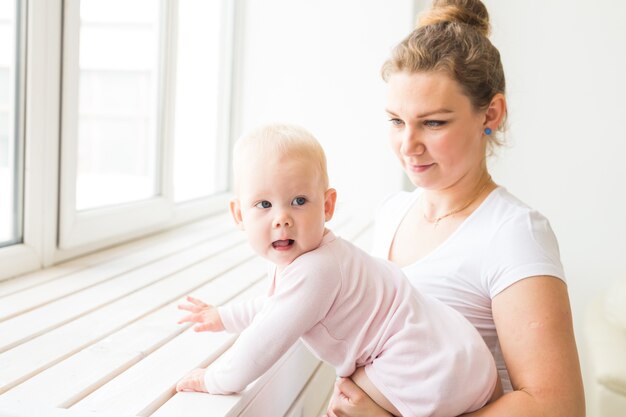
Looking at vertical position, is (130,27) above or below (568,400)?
above

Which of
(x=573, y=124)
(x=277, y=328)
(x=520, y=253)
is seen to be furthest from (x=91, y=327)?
(x=573, y=124)

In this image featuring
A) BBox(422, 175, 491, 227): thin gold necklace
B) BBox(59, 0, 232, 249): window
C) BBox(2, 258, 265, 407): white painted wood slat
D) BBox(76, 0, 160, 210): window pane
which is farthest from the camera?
BBox(76, 0, 160, 210): window pane

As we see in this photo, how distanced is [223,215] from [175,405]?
195 centimetres

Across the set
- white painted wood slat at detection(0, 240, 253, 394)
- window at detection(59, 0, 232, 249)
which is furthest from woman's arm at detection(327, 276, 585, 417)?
window at detection(59, 0, 232, 249)

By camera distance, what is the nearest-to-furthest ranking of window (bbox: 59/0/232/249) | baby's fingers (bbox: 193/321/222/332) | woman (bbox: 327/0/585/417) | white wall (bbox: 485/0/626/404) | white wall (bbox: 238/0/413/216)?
1. woman (bbox: 327/0/585/417)
2. baby's fingers (bbox: 193/321/222/332)
3. window (bbox: 59/0/232/249)
4. white wall (bbox: 485/0/626/404)
5. white wall (bbox: 238/0/413/216)

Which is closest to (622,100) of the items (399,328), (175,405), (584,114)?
(584,114)

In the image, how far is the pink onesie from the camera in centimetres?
105

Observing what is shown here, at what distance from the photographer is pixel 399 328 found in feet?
3.59

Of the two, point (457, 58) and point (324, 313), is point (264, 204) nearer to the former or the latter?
point (324, 313)

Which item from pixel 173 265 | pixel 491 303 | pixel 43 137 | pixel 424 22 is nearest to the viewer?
pixel 491 303

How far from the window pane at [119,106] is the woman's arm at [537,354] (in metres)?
1.33

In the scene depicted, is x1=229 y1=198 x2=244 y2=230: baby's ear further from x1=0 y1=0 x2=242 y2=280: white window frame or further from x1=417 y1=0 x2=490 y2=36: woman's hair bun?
x1=0 y1=0 x2=242 y2=280: white window frame

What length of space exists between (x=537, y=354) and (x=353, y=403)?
1.03 ft

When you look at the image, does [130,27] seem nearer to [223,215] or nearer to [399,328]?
[223,215]
